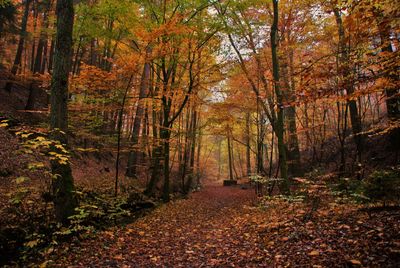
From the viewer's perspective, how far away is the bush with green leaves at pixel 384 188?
5.57m

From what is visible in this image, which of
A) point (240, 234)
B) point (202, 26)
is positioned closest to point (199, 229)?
point (240, 234)

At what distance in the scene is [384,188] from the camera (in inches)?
227

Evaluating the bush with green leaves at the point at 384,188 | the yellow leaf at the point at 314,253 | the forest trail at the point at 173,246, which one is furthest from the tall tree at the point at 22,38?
the bush with green leaves at the point at 384,188

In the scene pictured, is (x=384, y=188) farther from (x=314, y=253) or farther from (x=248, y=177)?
(x=248, y=177)

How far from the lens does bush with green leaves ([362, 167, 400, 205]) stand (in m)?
5.57

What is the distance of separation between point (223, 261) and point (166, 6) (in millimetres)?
11211

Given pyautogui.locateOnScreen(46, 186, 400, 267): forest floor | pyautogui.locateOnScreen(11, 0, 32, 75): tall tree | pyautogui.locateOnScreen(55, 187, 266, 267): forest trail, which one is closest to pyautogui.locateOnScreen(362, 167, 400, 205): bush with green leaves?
pyautogui.locateOnScreen(46, 186, 400, 267): forest floor

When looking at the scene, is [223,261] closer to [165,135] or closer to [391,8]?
[391,8]

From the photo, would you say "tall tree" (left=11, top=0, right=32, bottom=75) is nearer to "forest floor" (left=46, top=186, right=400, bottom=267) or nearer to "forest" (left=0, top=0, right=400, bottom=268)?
"forest" (left=0, top=0, right=400, bottom=268)

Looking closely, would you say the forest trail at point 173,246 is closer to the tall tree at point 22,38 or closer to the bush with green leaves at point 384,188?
the bush with green leaves at point 384,188

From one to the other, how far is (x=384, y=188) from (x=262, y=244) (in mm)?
3177

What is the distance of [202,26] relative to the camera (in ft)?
38.5

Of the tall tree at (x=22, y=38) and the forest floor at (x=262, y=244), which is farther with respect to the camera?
the tall tree at (x=22, y=38)

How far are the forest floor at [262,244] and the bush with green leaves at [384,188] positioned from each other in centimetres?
55
